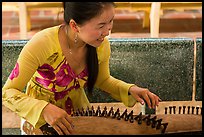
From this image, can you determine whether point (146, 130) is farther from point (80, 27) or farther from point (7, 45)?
point (7, 45)

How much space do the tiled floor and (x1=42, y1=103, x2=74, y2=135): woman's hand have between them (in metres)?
2.48

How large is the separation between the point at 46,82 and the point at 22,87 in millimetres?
130

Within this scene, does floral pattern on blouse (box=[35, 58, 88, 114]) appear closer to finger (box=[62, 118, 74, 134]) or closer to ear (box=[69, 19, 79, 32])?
ear (box=[69, 19, 79, 32])

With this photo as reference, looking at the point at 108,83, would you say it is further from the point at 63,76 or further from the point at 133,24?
the point at 133,24

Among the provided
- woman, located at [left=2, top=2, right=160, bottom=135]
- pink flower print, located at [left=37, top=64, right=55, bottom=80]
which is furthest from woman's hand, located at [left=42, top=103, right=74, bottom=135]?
pink flower print, located at [left=37, top=64, right=55, bottom=80]

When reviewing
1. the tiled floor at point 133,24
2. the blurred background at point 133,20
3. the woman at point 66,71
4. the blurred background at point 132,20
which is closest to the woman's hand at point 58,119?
the woman at point 66,71

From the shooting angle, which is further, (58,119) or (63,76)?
(63,76)

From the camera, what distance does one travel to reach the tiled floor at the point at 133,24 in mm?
3822

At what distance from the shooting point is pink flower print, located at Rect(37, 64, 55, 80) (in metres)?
1.50

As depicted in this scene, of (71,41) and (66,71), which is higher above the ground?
(71,41)

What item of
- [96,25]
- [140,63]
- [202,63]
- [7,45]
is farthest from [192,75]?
[7,45]

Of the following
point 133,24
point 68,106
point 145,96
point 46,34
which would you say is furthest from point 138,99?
point 133,24

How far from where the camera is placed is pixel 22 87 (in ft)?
4.71

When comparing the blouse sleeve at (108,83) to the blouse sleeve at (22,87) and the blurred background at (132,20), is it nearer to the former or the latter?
the blouse sleeve at (22,87)
